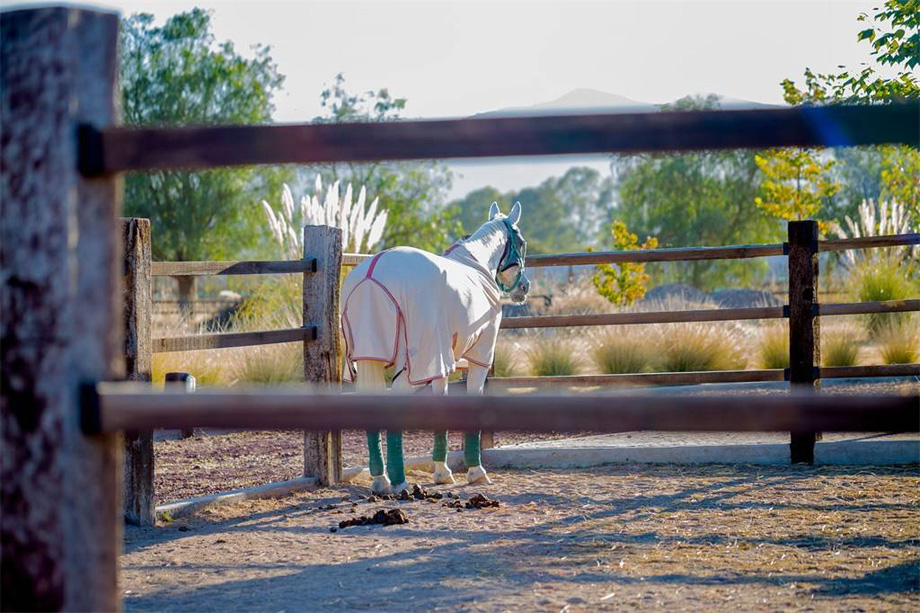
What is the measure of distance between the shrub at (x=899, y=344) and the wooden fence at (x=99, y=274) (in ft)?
31.6

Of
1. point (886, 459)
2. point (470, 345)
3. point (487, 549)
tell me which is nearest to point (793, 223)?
point (886, 459)

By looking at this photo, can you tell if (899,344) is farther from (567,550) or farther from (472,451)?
(567,550)

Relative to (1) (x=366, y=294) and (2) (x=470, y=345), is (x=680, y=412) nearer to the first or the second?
(1) (x=366, y=294)

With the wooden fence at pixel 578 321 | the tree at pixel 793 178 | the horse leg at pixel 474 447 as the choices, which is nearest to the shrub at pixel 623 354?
the wooden fence at pixel 578 321

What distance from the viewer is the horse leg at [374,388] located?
539 centimetres

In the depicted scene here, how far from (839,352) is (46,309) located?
9.88 m

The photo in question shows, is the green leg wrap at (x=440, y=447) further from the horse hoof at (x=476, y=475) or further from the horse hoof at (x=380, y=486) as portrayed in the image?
the horse hoof at (x=380, y=486)

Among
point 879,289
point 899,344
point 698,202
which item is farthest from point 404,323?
point 698,202

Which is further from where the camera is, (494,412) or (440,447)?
(440,447)

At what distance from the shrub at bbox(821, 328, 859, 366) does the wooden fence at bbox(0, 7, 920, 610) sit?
9214 mm

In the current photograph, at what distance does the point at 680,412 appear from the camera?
5.20 feet

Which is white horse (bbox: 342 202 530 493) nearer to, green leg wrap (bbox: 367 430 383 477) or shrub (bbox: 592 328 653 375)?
green leg wrap (bbox: 367 430 383 477)

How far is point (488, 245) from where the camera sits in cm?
646

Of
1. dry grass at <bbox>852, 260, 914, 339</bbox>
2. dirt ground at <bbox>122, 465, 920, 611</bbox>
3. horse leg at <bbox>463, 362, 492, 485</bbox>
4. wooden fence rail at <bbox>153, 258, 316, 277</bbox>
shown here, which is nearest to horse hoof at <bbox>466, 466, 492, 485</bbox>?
horse leg at <bbox>463, 362, 492, 485</bbox>
